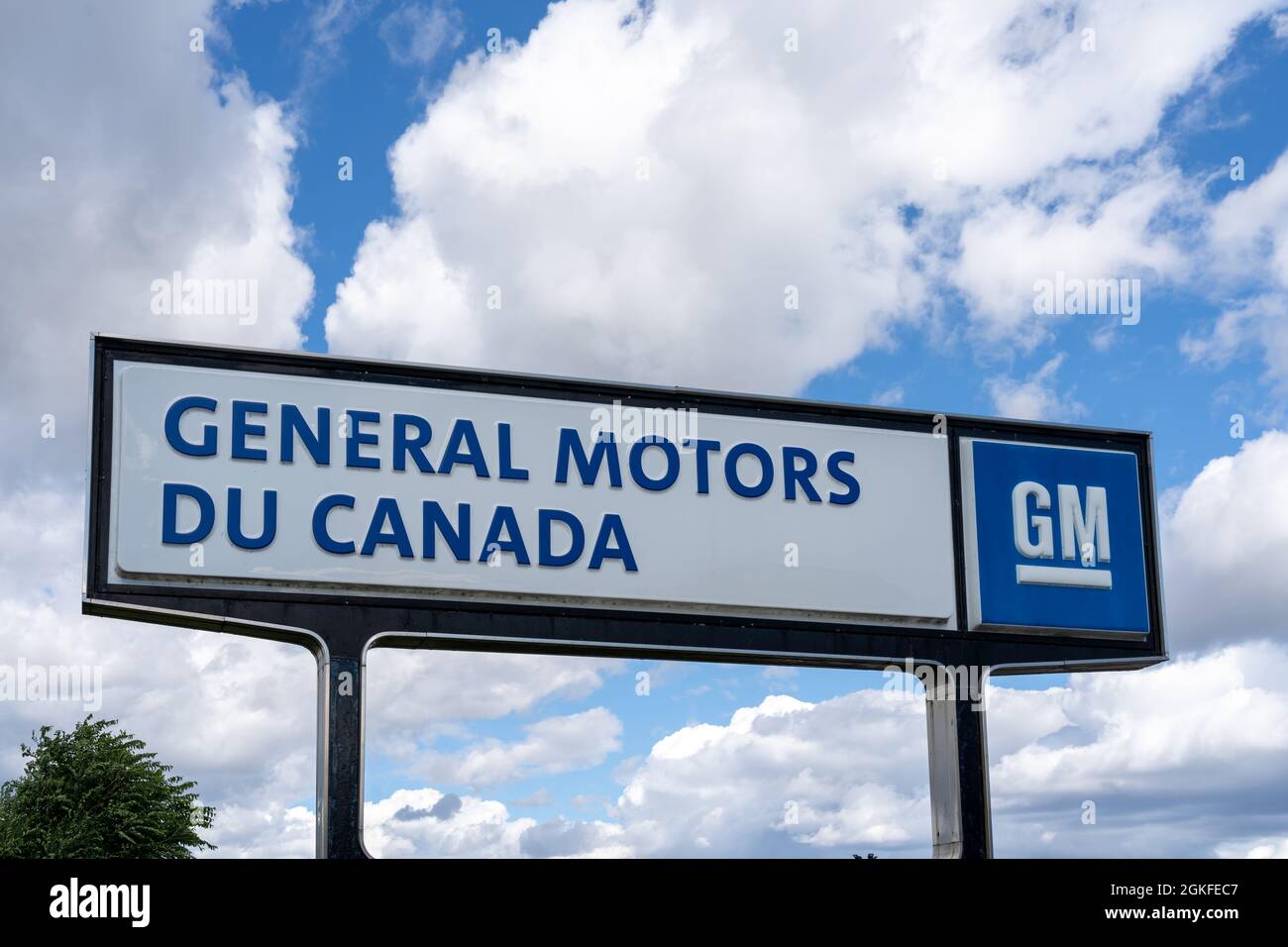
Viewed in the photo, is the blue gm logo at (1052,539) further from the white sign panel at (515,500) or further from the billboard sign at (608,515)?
the white sign panel at (515,500)

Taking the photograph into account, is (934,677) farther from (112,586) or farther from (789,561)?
(112,586)

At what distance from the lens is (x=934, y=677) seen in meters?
16.6

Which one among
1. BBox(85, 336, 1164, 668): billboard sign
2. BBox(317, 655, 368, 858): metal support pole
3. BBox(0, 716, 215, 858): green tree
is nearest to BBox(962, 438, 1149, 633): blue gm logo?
BBox(85, 336, 1164, 668): billboard sign

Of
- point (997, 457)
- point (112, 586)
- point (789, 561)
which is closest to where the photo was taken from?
point (112, 586)

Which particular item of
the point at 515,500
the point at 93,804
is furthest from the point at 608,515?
the point at 93,804

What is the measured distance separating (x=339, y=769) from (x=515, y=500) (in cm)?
345

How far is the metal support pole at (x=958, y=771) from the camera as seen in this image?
16141mm

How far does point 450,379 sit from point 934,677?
21.5ft

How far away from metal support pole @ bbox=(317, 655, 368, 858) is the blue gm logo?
7.39 metres

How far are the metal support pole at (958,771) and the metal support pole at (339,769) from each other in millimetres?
6705

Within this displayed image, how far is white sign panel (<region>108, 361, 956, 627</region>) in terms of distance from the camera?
14438 millimetres
